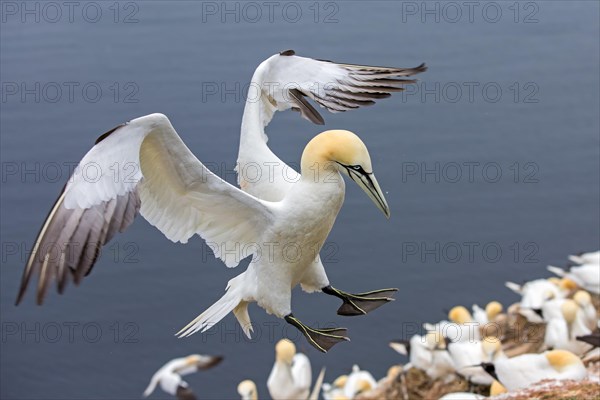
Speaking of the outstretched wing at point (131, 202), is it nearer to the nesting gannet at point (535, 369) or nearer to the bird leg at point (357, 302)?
the bird leg at point (357, 302)

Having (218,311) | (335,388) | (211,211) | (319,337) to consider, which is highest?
(211,211)

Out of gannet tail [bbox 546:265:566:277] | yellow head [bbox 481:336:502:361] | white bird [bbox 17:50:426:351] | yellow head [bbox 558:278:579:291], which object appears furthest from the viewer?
gannet tail [bbox 546:265:566:277]

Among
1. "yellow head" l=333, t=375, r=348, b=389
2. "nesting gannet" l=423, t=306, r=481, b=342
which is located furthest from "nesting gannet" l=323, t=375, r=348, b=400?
"nesting gannet" l=423, t=306, r=481, b=342

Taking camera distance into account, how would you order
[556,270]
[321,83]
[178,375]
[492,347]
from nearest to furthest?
[321,83]
[492,347]
[178,375]
[556,270]

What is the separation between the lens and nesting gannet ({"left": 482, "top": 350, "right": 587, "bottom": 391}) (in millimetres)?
7492

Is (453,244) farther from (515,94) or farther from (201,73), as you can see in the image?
(201,73)

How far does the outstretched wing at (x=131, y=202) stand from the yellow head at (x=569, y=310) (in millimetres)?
4480

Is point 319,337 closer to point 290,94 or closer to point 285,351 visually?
point 290,94

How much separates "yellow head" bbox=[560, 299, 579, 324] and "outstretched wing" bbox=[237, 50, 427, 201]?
384cm

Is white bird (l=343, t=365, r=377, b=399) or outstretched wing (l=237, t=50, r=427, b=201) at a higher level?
outstretched wing (l=237, t=50, r=427, b=201)

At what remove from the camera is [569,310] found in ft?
28.1

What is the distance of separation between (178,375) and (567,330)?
3174 mm
